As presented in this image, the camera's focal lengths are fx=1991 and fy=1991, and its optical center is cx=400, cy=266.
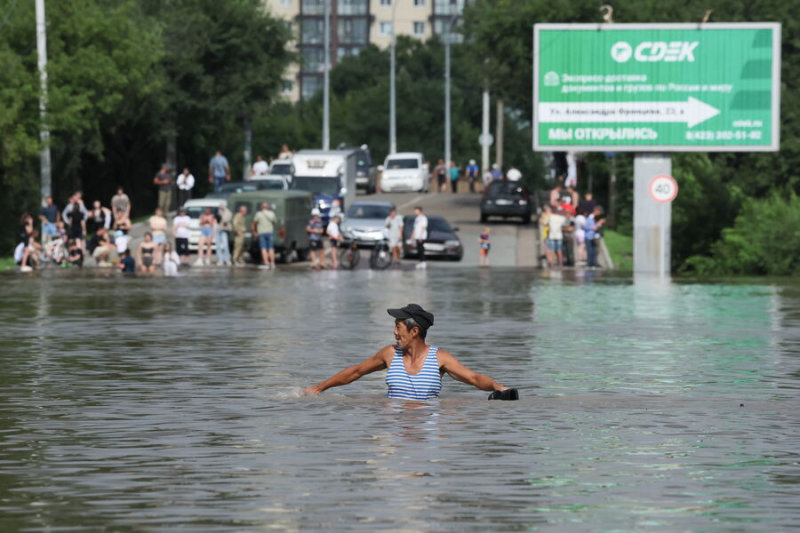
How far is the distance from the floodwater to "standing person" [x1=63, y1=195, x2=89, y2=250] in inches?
737

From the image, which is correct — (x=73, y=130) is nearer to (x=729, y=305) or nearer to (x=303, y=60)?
(x=729, y=305)

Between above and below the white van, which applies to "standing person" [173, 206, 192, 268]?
below

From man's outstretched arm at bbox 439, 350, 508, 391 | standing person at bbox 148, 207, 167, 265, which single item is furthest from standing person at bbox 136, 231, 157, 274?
man's outstretched arm at bbox 439, 350, 508, 391

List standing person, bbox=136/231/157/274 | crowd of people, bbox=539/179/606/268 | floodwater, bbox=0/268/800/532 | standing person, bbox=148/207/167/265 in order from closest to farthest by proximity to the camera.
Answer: floodwater, bbox=0/268/800/532
standing person, bbox=148/207/167/265
standing person, bbox=136/231/157/274
crowd of people, bbox=539/179/606/268

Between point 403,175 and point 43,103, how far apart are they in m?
34.7

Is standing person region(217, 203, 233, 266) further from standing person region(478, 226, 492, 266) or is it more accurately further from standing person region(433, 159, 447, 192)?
standing person region(433, 159, 447, 192)

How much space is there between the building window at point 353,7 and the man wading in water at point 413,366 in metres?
165

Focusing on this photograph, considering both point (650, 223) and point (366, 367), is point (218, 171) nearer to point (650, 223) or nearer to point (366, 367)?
point (650, 223)

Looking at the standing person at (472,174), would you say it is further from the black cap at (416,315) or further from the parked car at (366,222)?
the black cap at (416,315)

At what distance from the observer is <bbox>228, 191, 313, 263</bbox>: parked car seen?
52.1 metres

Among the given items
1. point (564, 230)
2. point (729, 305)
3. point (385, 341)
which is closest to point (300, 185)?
point (564, 230)

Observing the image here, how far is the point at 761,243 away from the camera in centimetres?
5009

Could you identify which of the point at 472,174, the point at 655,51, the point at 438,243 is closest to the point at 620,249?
the point at 438,243

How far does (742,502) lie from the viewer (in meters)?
11.7
